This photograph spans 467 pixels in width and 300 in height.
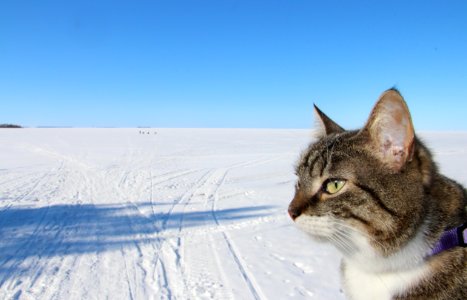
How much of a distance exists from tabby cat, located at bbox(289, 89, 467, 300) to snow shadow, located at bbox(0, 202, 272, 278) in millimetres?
5188

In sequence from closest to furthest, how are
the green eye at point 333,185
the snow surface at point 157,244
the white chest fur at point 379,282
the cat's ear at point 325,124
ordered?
the white chest fur at point 379,282 → the green eye at point 333,185 → the cat's ear at point 325,124 → the snow surface at point 157,244

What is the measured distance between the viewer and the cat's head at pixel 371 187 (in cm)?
192

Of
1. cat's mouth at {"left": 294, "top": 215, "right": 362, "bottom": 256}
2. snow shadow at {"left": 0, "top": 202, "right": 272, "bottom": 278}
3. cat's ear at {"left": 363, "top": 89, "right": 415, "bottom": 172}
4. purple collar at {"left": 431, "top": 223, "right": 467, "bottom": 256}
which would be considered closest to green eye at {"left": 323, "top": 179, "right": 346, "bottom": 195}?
cat's mouth at {"left": 294, "top": 215, "right": 362, "bottom": 256}

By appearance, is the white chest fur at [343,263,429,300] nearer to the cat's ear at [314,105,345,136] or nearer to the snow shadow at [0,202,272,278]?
the cat's ear at [314,105,345,136]

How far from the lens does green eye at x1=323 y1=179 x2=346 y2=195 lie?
2.17 m

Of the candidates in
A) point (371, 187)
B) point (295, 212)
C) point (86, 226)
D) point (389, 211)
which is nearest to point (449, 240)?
point (389, 211)

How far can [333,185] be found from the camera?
2205mm

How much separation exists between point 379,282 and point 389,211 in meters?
0.47

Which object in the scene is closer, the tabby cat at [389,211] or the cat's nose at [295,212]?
the tabby cat at [389,211]

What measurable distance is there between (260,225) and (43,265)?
14.3 ft

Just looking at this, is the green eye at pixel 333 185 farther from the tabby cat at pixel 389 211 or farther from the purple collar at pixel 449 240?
the purple collar at pixel 449 240

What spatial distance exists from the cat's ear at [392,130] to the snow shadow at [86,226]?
555 centimetres

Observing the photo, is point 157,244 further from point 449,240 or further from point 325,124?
point 449,240


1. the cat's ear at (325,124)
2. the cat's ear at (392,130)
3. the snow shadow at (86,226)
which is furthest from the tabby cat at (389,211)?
the snow shadow at (86,226)
